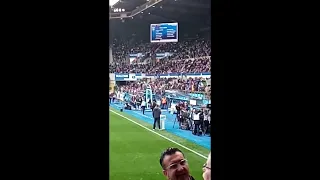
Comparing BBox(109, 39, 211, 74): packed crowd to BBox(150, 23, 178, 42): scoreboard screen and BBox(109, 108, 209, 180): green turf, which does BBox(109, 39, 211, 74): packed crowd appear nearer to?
BBox(150, 23, 178, 42): scoreboard screen

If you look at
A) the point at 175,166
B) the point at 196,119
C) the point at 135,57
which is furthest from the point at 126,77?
the point at 175,166

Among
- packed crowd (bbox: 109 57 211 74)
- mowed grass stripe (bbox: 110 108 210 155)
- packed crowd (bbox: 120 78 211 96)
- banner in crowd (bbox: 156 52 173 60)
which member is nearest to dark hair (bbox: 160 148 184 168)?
mowed grass stripe (bbox: 110 108 210 155)

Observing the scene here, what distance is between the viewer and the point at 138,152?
2.88 metres

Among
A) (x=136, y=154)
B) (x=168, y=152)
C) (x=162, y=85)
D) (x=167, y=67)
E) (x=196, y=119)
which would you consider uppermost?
(x=167, y=67)

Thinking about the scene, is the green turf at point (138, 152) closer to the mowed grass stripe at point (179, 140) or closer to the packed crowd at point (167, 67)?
the mowed grass stripe at point (179, 140)

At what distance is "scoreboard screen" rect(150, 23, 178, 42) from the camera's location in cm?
235

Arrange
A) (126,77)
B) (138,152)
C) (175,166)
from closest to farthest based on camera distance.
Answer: (175,166), (126,77), (138,152)

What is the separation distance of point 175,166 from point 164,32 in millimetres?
923

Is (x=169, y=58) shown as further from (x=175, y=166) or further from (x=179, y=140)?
(x=175, y=166)
